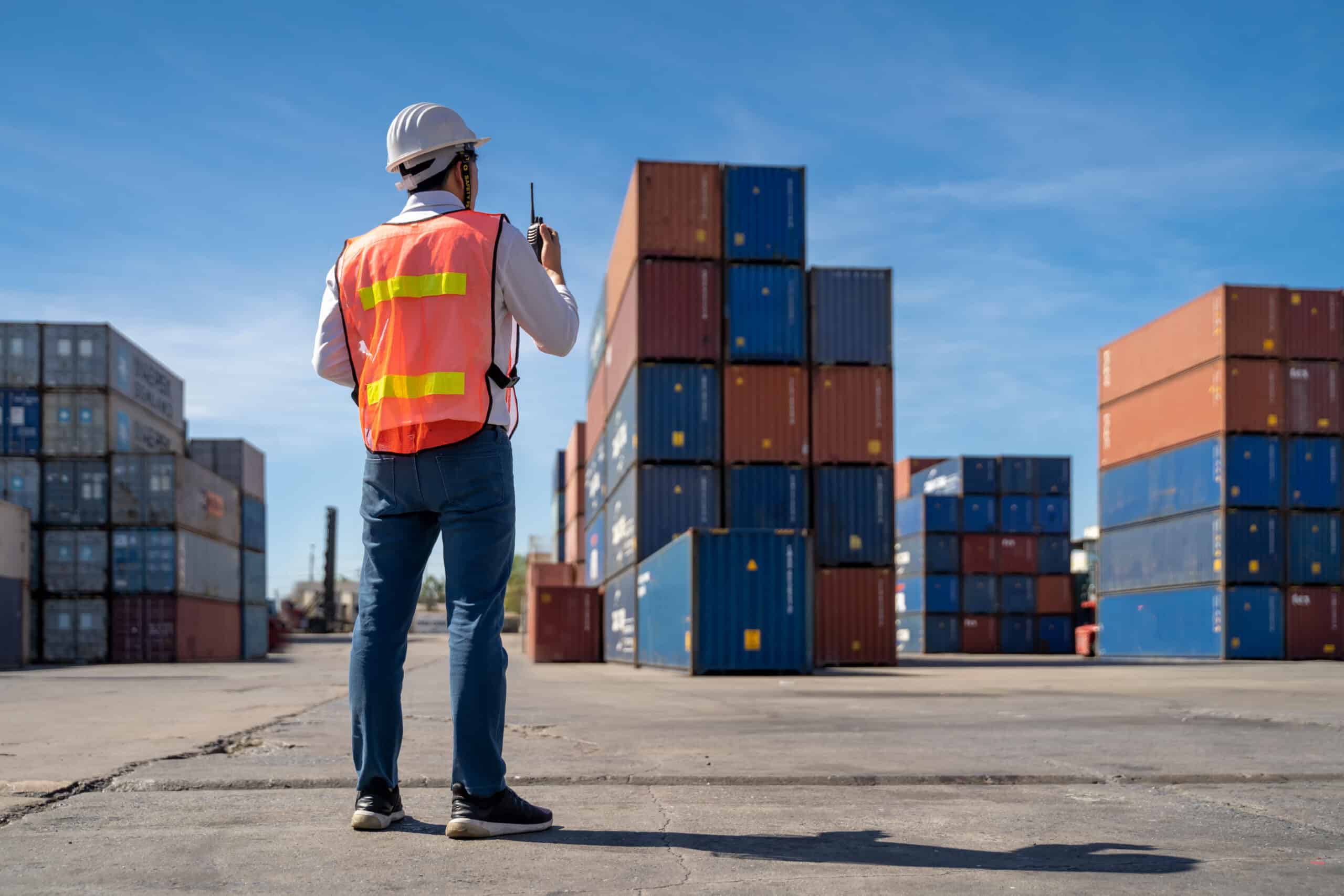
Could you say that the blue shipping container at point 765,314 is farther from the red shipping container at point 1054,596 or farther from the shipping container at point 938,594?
the red shipping container at point 1054,596

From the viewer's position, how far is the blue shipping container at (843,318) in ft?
68.4

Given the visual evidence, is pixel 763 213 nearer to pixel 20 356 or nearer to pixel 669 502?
pixel 669 502

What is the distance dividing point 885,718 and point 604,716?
1.75m

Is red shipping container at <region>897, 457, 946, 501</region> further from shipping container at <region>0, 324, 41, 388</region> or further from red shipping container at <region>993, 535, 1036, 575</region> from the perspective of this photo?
shipping container at <region>0, 324, 41, 388</region>

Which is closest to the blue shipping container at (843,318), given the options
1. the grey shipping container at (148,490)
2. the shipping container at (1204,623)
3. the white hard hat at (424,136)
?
the shipping container at (1204,623)

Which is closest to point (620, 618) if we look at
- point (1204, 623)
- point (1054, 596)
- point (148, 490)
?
point (1204, 623)

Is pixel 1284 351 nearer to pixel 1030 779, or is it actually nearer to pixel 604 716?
pixel 604 716

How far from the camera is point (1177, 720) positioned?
6.99m

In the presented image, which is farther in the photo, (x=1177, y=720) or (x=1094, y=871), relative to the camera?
(x=1177, y=720)

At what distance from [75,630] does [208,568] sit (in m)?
4.70

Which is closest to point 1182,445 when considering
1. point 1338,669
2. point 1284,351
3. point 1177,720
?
point 1284,351

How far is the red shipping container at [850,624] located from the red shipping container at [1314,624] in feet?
31.5

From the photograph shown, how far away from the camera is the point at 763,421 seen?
20281 mm

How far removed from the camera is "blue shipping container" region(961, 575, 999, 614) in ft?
131
